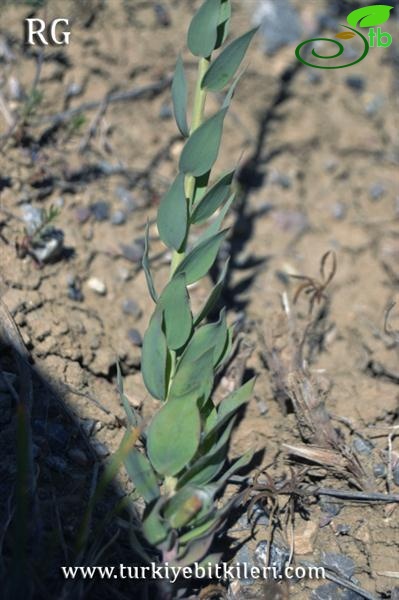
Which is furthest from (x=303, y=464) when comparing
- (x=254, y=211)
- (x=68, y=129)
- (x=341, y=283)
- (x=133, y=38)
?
(x=133, y=38)

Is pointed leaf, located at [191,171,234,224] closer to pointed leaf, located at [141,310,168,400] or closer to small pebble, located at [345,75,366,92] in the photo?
pointed leaf, located at [141,310,168,400]

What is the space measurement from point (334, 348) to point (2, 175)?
110 centimetres

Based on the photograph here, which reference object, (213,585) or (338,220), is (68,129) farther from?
(213,585)

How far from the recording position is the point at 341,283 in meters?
2.57

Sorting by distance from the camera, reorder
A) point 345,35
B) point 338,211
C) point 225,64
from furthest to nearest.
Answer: point 345,35
point 338,211
point 225,64

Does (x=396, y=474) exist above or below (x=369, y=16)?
below

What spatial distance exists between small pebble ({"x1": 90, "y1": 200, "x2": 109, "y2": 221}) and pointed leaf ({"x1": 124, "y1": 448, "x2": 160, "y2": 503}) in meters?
1.07

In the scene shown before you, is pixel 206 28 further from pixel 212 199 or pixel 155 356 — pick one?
pixel 155 356

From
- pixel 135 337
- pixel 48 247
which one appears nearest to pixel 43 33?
pixel 48 247

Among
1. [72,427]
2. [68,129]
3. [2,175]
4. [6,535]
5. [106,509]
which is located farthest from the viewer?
[68,129]

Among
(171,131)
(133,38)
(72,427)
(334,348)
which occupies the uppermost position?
(133,38)

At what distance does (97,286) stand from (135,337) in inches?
7.8

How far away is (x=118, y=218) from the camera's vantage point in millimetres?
2432

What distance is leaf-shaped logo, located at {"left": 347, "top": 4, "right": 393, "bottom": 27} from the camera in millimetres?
2904
